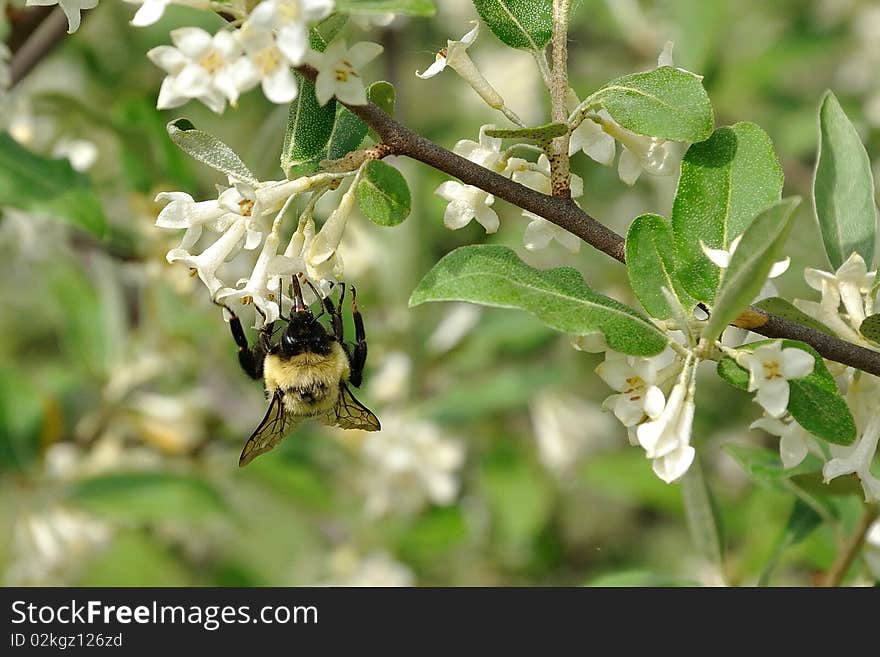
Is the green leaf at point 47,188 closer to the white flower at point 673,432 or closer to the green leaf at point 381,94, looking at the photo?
the green leaf at point 381,94

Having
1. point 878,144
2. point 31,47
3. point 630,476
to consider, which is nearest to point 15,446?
point 31,47

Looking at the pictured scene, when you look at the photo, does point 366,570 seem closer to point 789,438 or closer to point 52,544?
point 52,544

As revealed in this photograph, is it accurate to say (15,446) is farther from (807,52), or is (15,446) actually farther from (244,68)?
(807,52)

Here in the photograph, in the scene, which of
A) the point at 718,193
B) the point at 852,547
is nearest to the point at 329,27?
the point at 718,193

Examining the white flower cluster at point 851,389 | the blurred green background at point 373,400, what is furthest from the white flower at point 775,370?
the blurred green background at point 373,400

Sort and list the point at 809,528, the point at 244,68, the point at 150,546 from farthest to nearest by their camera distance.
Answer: the point at 150,546
the point at 809,528
the point at 244,68

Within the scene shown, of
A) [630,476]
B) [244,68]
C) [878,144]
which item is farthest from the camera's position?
[630,476]
